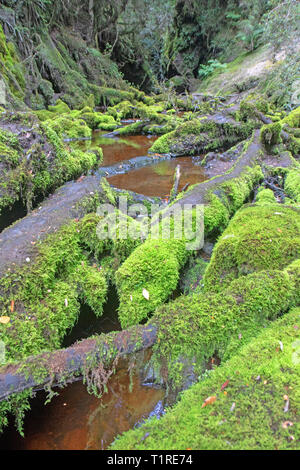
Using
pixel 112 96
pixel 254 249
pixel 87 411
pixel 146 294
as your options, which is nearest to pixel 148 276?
pixel 146 294

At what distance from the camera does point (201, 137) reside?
1141 centimetres

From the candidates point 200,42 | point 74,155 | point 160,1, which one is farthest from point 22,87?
point 200,42

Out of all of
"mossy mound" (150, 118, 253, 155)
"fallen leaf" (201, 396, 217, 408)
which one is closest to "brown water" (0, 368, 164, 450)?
"fallen leaf" (201, 396, 217, 408)

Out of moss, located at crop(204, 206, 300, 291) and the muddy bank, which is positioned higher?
the muddy bank

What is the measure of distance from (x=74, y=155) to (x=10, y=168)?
171 centimetres

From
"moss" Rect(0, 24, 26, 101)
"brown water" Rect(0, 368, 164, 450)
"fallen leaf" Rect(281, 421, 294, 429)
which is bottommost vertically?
"brown water" Rect(0, 368, 164, 450)

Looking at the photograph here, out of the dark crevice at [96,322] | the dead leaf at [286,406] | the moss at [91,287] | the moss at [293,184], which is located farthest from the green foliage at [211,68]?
the dead leaf at [286,406]

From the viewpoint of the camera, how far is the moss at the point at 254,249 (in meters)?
3.04

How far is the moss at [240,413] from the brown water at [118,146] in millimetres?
8467

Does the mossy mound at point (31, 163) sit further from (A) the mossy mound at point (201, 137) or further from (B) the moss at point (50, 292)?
(A) the mossy mound at point (201, 137)

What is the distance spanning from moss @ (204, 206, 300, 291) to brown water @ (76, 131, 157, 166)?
23.0 ft

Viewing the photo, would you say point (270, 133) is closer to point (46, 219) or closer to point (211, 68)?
point (46, 219)

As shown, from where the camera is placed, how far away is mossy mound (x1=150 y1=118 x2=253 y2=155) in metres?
10.9

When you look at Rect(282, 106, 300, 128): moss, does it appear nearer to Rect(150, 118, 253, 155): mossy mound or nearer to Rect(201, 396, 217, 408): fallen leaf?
Rect(150, 118, 253, 155): mossy mound
